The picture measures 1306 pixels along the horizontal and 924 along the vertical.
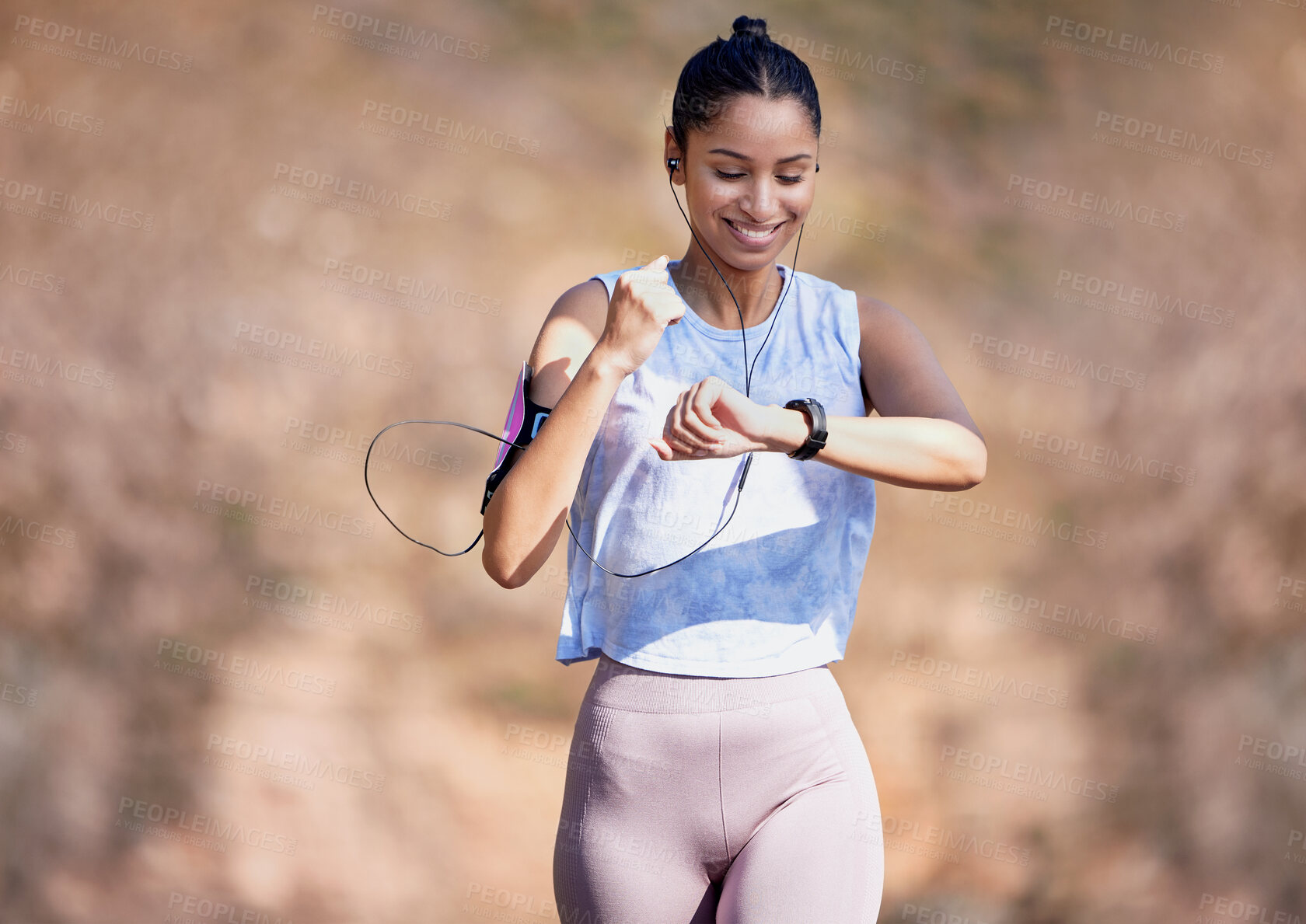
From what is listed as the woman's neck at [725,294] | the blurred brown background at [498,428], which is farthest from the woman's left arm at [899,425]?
the blurred brown background at [498,428]

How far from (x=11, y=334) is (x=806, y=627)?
248 cm

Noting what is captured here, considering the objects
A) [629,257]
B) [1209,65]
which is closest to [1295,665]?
[1209,65]

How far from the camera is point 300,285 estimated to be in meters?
2.82

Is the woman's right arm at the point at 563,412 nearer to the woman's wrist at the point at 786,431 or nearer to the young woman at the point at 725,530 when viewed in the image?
the young woman at the point at 725,530

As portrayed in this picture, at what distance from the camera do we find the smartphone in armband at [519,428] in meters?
1.09

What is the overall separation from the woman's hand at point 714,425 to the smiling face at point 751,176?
0.22 meters

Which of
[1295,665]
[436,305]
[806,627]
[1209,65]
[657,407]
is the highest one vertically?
[1209,65]

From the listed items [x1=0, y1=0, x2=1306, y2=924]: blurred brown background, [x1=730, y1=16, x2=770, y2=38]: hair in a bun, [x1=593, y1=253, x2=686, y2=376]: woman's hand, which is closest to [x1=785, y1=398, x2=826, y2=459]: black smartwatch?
[x1=593, y1=253, x2=686, y2=376]: woman's hand

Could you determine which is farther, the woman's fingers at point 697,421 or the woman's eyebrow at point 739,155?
the woman's eyebrow at point 739,155

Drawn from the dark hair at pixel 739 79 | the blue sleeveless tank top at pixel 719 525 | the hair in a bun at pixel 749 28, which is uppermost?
the hair in a bun at pixel 749 28

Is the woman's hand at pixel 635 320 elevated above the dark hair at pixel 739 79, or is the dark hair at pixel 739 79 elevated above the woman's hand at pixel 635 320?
the dark hair at pixel 739 79

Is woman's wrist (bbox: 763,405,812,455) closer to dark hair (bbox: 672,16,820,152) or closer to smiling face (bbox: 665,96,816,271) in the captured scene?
smiling face (bbox: 665,96,816,271)

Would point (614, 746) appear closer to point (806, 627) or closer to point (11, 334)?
point (806, 627)

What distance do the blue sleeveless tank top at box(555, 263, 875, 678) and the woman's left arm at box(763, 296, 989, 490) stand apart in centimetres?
3
